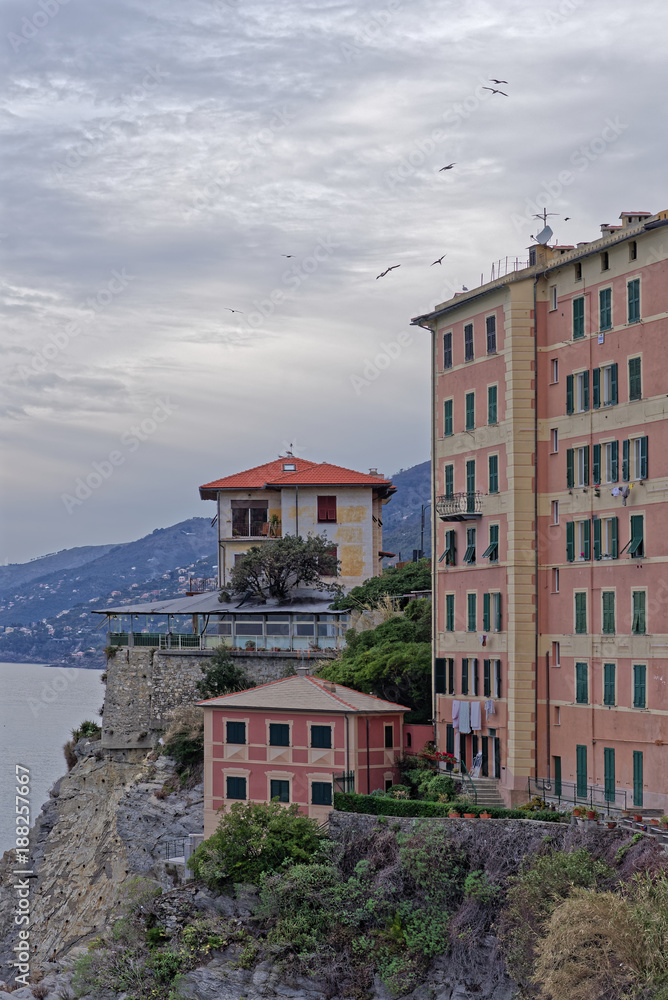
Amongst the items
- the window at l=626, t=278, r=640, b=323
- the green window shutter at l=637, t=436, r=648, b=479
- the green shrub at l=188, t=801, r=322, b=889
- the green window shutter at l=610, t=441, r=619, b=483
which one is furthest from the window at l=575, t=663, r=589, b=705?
the window at l=626, t=278, r=640, b=323

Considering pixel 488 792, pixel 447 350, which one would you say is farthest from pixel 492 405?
pixel 488 792

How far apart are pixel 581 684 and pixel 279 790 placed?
1176cm

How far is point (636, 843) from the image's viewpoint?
3991 cm

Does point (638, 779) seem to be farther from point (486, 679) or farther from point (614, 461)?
point (614, 461)

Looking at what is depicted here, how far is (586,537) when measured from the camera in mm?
48094

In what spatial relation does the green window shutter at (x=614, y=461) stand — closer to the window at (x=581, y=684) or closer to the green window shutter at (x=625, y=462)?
the green window shutter at (x=625, y=462)

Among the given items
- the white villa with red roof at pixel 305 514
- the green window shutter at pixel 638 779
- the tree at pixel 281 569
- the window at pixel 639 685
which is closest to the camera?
the green window shutter at pixel 638 779

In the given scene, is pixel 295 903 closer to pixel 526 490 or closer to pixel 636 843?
pixel 636 843

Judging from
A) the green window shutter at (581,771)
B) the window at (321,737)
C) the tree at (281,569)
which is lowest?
the green window shutter at (581,771)

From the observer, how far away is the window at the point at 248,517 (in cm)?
8294

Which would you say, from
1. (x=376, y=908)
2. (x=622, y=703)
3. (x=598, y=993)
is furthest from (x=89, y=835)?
(x=598, y=993)

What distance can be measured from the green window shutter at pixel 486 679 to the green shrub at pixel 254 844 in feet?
26.2

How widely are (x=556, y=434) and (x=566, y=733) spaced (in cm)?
1059

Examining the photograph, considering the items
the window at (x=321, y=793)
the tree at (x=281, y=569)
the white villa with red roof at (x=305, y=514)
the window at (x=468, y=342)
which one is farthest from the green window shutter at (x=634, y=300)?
the white villa with red roof at (x=305, y=514)
